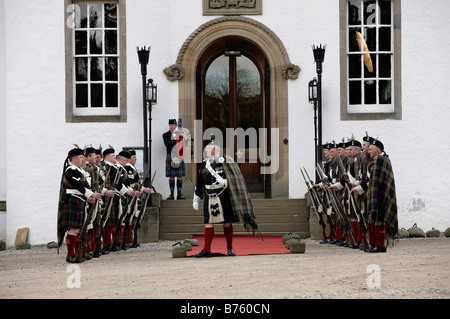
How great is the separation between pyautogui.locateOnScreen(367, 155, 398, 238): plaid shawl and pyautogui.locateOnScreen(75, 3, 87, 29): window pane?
792cm

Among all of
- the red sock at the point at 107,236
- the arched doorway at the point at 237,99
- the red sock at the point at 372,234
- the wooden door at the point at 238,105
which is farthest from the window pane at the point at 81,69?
the red sock at the point at 372,234

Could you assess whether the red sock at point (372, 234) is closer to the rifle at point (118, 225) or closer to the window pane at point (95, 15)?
the rifle at point (118, 225)

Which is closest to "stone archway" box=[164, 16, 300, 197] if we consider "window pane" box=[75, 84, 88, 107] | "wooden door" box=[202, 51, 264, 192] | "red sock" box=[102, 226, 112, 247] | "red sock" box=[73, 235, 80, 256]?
"wooden door" box=[202, 51, 264, 192]

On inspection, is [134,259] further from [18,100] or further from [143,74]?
[18,100]

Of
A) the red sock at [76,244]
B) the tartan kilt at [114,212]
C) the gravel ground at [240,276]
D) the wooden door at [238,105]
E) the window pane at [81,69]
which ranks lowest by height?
the gravel ground at [240,276]

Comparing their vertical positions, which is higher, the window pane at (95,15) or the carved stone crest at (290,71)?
the window pane at (95,15)

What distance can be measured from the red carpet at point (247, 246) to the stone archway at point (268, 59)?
2.09 metres

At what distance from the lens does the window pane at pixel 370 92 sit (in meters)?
17.1

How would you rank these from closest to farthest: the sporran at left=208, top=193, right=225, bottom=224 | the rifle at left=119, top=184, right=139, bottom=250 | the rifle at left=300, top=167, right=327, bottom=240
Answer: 1. the sporran at left=208, top=193, right=225, bottom=224
2. the rifle at left=119, top=184, right=139, bottom=250
3. the rifle at left=300, top=167, right=327, bottom=240

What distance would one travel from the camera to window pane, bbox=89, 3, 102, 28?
17.0 meters

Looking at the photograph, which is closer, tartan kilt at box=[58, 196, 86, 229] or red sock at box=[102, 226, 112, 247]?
tartan kilt at box=[58, 196, 86, 229]

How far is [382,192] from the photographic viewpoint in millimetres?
11719

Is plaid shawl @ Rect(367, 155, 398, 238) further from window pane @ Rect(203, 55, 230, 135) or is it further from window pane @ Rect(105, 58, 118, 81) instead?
window pane @ Rect(105, 58, 118, 81)

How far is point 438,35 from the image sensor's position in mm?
16719
